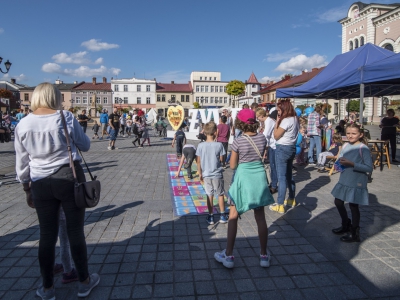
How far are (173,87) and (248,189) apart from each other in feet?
285

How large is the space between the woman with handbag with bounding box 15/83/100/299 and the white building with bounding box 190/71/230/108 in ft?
281

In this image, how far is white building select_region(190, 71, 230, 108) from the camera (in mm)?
89438

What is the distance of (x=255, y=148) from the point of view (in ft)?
10.7

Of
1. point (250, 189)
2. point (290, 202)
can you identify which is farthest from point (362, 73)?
point (250, 189)

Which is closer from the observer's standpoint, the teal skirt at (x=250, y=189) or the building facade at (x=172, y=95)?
the teal skirt at (x=250, y=189)

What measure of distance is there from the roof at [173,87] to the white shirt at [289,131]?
268ft

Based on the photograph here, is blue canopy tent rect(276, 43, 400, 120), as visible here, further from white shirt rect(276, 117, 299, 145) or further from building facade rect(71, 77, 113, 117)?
building facade rect(71, 77, 113, 117)

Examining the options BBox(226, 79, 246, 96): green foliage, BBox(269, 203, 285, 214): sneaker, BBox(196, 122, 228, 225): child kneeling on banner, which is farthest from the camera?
BBox(226, 79, 246, 96): green foliage

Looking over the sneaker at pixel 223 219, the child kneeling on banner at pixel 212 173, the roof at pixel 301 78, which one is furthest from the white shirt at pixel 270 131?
the roof at pixel 301 78

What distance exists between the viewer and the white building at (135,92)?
82062mm

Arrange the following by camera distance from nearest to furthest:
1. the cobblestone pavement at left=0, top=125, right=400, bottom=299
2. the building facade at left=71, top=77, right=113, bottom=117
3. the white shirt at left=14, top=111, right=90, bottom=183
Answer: the white shirt at left=14, top=111, right=90, bottom=183
the cobblestone pavement at left=0, top=125, right=400, bottom=299
the building facade at left=71, top=77, right=113, bottom=117

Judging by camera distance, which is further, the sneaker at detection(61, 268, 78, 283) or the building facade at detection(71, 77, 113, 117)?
the building facade at detection(71, 77, 113, 117)

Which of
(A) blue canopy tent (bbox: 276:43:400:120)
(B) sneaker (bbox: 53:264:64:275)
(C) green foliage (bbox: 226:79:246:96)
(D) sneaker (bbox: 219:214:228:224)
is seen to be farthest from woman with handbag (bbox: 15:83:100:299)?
(C) green foliage (bbox: 226:79:246:96)

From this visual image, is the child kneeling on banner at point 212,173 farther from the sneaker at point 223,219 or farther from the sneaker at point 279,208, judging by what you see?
the sneaker at point 279,208
